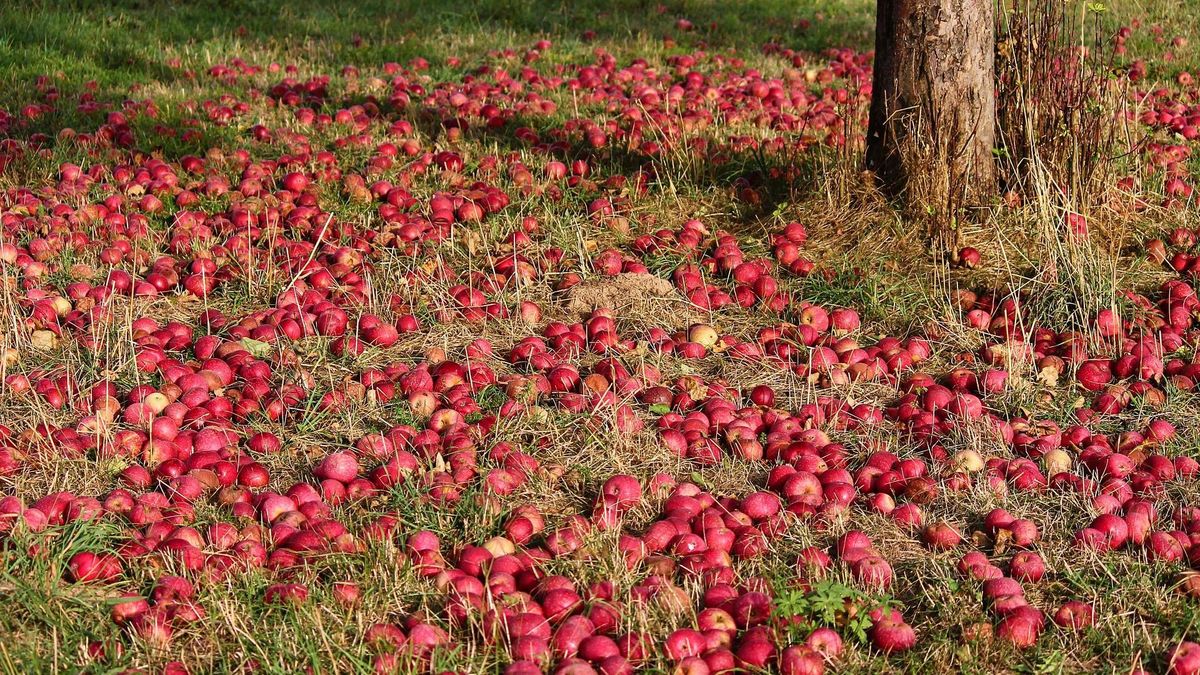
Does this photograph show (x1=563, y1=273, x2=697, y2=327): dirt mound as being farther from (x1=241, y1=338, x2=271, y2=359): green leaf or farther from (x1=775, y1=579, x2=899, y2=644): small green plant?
(x1=775, y1=579, x2=899, y2=644): small green plant

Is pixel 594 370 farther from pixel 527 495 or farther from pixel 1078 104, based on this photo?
pixel 1078 104

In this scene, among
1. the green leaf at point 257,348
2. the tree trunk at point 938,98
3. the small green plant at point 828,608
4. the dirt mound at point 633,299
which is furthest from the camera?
the tree trunk at point 938,98

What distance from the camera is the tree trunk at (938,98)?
534 cm

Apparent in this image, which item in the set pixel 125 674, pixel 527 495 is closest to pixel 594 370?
pixel 527 495

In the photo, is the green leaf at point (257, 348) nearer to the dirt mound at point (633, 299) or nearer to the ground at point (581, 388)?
the ground at point (581, 388)

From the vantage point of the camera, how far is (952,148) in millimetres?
5387

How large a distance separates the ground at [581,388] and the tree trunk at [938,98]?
15 centimetres

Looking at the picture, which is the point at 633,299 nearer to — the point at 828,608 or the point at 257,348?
the point at 257,348

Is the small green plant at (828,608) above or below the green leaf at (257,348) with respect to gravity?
below

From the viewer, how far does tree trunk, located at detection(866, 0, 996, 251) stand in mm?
5344

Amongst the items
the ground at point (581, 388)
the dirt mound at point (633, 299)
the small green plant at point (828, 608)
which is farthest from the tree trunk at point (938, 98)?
the small green plant at point (828, 608)

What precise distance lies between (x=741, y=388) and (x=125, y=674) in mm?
2359

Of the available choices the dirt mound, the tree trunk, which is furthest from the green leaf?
the tree trunk

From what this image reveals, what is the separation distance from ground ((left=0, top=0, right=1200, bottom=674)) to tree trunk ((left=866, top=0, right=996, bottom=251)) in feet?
0.50
